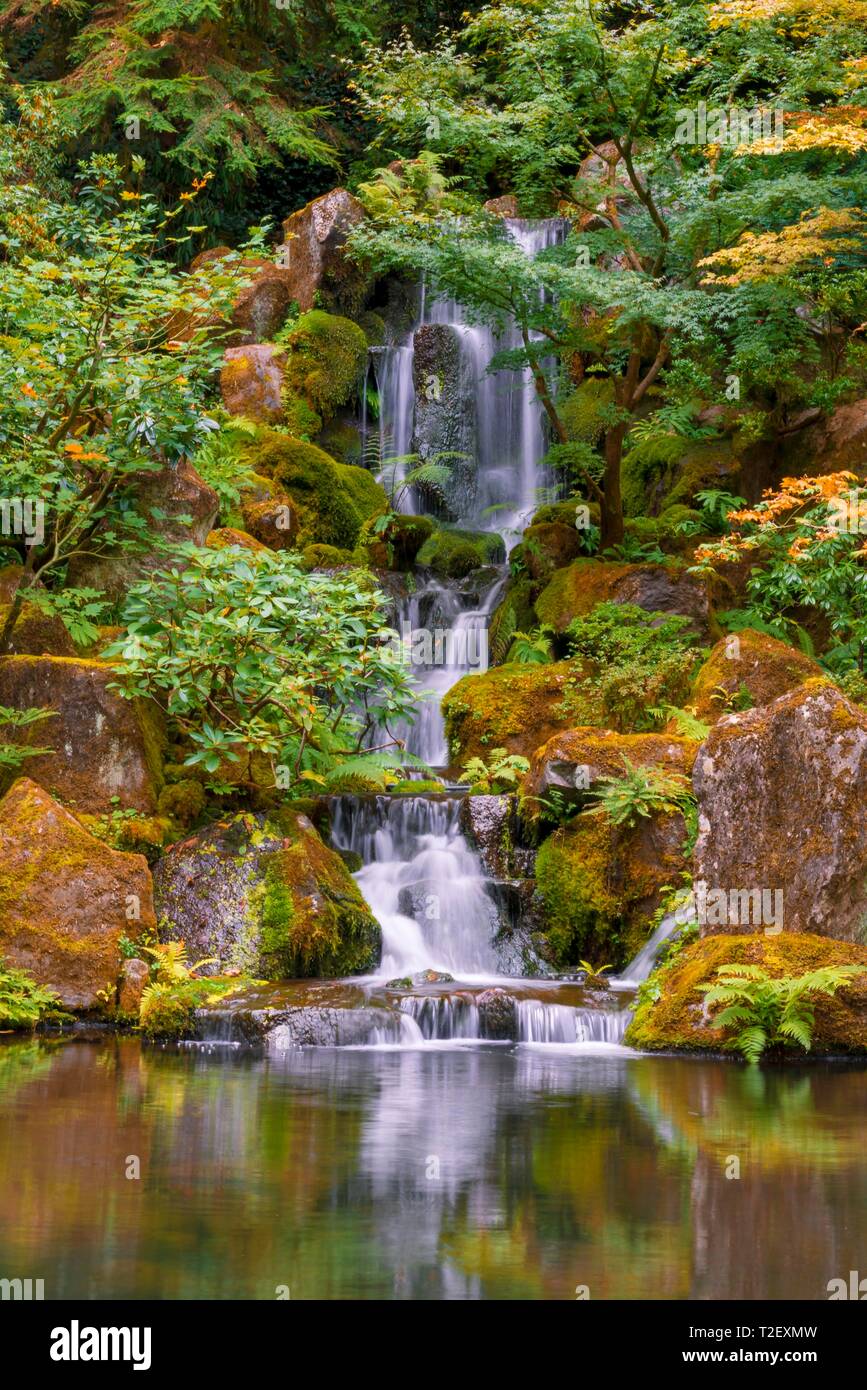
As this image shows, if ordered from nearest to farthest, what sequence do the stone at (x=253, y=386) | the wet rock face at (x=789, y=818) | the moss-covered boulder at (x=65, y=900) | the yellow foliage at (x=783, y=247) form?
the wet rock face at (x=789, y=818) → the moss-covered boulder at (x=65, y=900) → the yellow foliage at (x=783, y=247) → the stone at (x=253, y=386)

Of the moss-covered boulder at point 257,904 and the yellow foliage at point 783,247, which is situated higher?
the yellow foliage at point 783,247

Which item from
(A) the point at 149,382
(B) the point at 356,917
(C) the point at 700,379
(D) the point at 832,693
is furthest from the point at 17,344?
(C) the point at 700,379

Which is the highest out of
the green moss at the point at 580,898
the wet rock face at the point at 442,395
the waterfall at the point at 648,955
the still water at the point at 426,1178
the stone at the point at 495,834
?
the wet rock face at the point at 442,395

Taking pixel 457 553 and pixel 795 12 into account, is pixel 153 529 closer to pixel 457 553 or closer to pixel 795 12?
pixel 457 553

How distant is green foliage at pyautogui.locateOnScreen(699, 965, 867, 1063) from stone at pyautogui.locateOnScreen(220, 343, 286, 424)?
558 inches

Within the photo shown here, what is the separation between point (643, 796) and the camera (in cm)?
1171

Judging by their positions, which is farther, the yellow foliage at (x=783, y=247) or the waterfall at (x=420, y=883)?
the yellow foliage at (x=783, y=247)

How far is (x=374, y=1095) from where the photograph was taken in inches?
297

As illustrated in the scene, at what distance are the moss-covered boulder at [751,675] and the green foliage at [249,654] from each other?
9.57ft

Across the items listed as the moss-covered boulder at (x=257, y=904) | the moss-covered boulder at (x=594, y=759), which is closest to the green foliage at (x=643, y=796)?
the moss-covered boulder at (x=594, y=759)

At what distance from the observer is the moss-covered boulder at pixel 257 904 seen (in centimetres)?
1084

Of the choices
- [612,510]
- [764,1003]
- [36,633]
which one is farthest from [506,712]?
[764,1003]

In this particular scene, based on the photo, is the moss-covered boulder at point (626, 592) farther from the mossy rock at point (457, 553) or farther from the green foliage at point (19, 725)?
the green foliage at point (19, 725)

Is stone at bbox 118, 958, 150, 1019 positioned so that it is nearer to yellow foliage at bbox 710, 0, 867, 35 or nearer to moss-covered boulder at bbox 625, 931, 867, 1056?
moss-covered boulder at bbox 625, 931, 867, 1056
